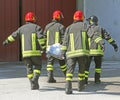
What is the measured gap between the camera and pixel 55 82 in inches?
527

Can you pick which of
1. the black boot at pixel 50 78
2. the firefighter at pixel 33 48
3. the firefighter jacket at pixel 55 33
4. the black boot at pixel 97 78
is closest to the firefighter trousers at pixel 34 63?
the firefighter at pixel 33 48

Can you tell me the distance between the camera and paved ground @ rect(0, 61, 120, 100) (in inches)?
439

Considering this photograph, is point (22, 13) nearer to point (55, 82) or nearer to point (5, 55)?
point (5, 55)

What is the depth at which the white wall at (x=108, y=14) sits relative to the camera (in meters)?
19.1

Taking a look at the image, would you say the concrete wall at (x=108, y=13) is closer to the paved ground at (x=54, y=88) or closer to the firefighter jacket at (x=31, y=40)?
the paved ground at (x=54, y=88)

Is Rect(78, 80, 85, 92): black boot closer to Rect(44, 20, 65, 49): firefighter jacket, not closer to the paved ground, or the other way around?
the paved ground

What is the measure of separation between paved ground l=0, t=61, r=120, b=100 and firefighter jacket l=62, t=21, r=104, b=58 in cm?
102

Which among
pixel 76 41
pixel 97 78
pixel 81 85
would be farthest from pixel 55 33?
pixel 81 85

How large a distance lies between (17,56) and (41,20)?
184 cm

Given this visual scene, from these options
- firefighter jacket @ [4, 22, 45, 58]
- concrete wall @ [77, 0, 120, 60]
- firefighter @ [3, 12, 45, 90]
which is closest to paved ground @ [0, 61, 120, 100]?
firefighter @ [3, 12, 45, 90]

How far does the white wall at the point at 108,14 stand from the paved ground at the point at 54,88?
266 cm

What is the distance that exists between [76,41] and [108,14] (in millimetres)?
7794

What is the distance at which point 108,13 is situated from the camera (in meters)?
19.1

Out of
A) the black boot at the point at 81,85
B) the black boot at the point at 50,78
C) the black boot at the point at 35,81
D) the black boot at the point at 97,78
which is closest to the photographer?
the black boot at the point at 81,85
